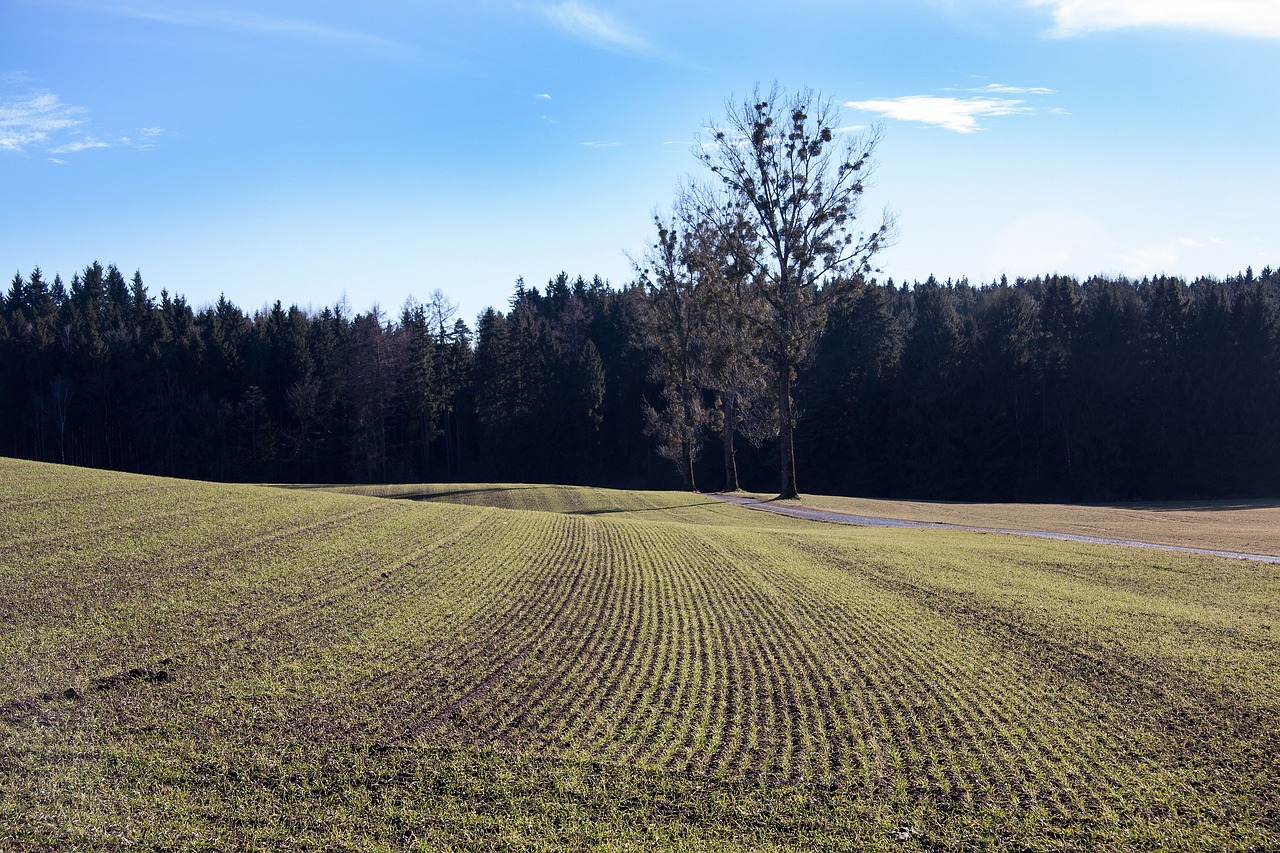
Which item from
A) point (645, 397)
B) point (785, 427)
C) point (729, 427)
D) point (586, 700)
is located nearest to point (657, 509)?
point (785, 427)

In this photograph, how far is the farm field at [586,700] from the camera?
749 cm

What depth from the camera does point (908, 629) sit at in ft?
47.3

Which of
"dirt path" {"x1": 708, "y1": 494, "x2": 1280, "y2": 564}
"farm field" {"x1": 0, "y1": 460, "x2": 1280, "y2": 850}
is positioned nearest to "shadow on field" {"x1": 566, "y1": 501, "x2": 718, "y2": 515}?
"dirt path" {"x1": 708, "y1": 494, "x2": 1280, "y2": 564}

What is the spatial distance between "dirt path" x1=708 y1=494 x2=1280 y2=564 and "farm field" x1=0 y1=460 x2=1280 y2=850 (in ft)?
19.5

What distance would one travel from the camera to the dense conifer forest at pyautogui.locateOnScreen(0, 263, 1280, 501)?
222 ft

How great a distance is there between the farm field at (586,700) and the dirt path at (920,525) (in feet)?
19.5

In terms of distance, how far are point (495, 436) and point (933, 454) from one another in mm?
46676

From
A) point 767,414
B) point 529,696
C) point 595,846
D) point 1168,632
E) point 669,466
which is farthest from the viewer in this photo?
point 669,466

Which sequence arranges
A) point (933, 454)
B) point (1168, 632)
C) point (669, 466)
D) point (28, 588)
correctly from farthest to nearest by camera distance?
point (669, 466) < point (933, 454) < point (1168, 632) < point (28, 588)

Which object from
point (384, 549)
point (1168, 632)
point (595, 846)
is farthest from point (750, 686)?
point (384, 549)

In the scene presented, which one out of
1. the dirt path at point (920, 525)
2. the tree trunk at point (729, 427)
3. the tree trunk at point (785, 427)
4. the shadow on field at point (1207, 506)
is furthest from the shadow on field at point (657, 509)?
the shadow on field at point (1207, 506)

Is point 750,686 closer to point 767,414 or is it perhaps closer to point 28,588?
point 28,588

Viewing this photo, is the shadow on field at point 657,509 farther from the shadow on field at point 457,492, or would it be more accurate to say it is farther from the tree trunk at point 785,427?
the shadow on field at point 457,492

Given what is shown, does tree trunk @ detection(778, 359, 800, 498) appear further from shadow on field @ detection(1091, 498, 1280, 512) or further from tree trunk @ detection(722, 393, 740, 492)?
shadow on field @ detection(1091, 498, 1280, 512)
